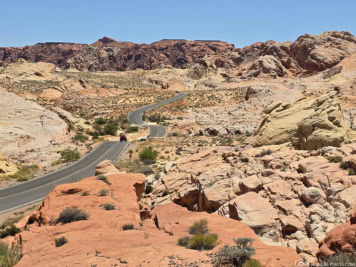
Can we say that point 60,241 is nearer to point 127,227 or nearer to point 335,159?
point 127,227

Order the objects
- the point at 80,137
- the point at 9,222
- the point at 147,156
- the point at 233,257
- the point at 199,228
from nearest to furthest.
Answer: the point at 233,257, the point at 199,228, the point at 9,222, the point at 147,156, the point at 80,137

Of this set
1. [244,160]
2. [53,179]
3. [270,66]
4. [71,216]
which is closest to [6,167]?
[53,179]

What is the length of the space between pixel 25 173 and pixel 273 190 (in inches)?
1133

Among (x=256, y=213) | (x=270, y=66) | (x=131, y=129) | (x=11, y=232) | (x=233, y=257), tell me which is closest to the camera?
(x=233, y=257)

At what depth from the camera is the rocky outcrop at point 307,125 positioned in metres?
22.8

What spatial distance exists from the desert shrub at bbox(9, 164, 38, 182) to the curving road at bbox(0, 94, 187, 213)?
123 cm

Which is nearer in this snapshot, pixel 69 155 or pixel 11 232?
pixel 11 232

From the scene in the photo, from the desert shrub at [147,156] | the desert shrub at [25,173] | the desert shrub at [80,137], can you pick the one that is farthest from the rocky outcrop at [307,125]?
the desert shrub at [80,137]

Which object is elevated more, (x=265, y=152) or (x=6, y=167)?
(x=265, y=152)

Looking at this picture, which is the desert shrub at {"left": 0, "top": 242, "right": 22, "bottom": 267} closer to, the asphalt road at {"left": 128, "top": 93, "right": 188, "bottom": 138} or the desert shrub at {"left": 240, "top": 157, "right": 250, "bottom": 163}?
the desert shrub at {"left": 240, "top": 157, "right": 250, "bottom": 163}

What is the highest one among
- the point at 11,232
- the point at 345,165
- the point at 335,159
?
the point at 335,159

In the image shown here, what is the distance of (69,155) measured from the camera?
42.3 metres

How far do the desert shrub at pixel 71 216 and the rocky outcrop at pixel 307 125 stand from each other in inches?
650

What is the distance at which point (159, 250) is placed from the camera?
35.6ft
